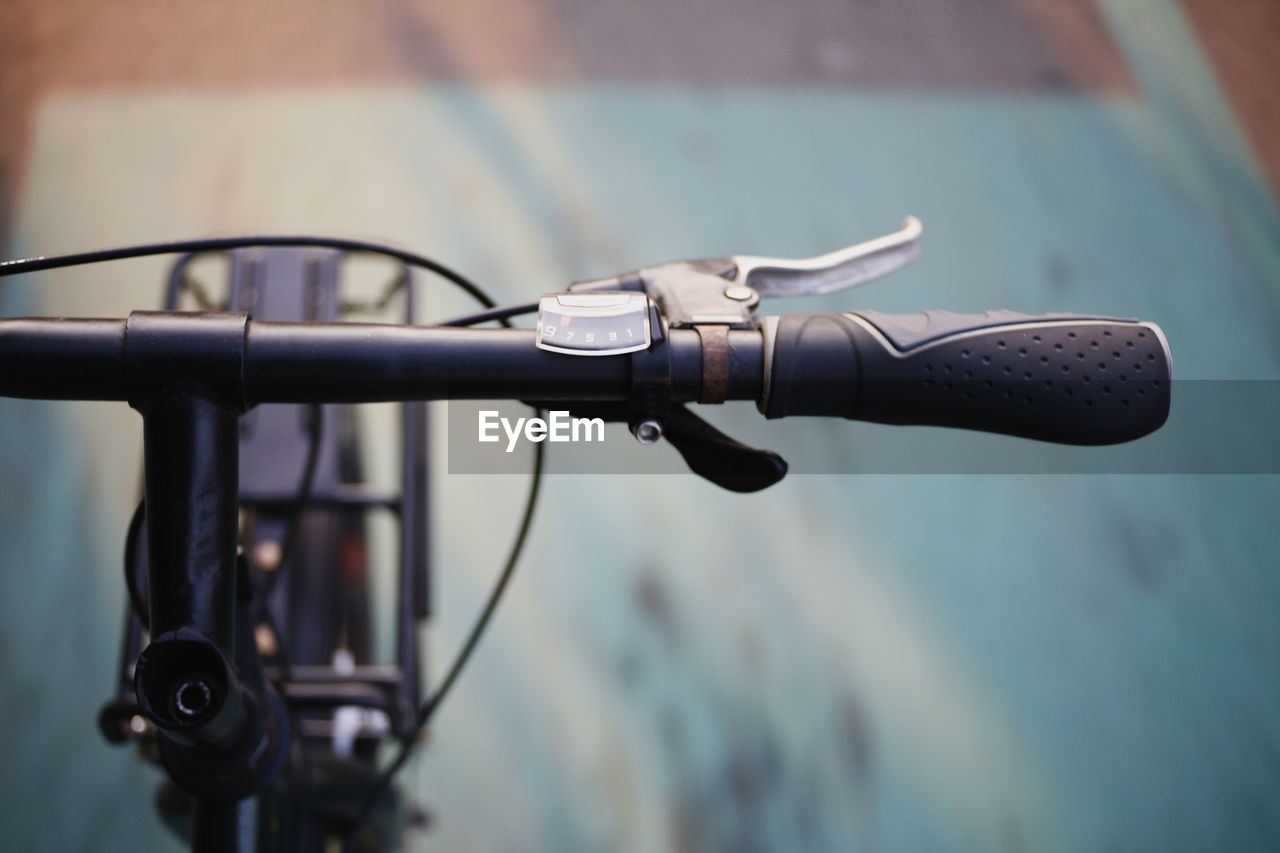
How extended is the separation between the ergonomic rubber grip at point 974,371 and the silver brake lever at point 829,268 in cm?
8

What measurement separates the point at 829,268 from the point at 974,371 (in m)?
0.12

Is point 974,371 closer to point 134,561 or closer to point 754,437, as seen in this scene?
point 134,561

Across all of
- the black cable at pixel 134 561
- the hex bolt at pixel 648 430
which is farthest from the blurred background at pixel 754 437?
the hex bolt at pixel 648 430

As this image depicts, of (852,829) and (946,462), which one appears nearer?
(852,829)

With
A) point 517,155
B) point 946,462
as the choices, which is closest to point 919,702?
point 946,462

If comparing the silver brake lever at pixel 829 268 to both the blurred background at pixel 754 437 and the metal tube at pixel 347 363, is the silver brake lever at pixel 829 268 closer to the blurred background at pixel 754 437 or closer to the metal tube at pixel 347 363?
the metal tube at pixel 347 363

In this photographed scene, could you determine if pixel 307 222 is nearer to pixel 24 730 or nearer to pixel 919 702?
pixel 24 730

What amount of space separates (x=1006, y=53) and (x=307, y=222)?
135 cm

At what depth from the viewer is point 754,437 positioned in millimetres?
1299

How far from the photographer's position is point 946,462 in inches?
52.6

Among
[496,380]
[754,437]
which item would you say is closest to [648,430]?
[496,380]

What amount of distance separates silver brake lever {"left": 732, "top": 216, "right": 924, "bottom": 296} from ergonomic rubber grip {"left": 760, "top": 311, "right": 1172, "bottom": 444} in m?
0.08

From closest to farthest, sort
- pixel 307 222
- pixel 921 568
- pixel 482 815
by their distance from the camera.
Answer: pixel 482 815 < pixel 921 568 < pixel 307 222

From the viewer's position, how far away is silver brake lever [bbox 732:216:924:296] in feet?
1.74
